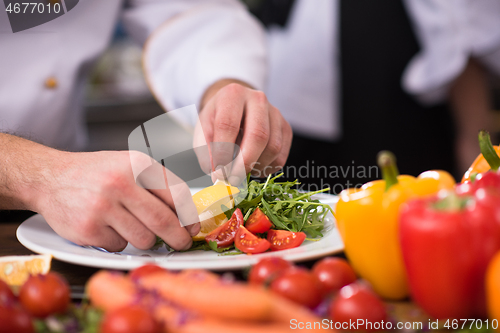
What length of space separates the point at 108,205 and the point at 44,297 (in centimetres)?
34

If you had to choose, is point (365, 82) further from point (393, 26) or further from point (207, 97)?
point (207, 97)

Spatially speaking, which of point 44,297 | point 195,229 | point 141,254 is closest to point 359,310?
point 44,297

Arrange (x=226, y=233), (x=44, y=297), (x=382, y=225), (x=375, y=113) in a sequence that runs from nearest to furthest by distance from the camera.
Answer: (x=44, y=297) → (x=382, y=225) → (x=226, y=233) → (x=375, y=113)

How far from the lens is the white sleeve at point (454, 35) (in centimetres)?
227

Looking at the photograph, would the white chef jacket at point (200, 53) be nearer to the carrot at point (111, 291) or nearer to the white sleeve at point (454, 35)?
the white sleeve at point (454, 35)

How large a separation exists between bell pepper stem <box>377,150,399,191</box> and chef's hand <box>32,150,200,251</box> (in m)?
0.45

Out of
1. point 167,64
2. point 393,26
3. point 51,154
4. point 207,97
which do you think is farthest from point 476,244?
point 393,26

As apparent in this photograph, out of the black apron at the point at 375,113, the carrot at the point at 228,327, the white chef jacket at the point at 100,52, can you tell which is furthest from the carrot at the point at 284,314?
the black apron at the point at 375,113

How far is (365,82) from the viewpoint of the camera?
272cm

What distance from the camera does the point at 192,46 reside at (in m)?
1.84

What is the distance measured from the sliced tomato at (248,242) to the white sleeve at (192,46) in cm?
83

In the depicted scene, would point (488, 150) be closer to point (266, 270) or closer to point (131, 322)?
point (266, 270)

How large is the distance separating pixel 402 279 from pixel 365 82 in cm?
222

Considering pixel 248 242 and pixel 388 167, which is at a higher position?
pixel 388 167
